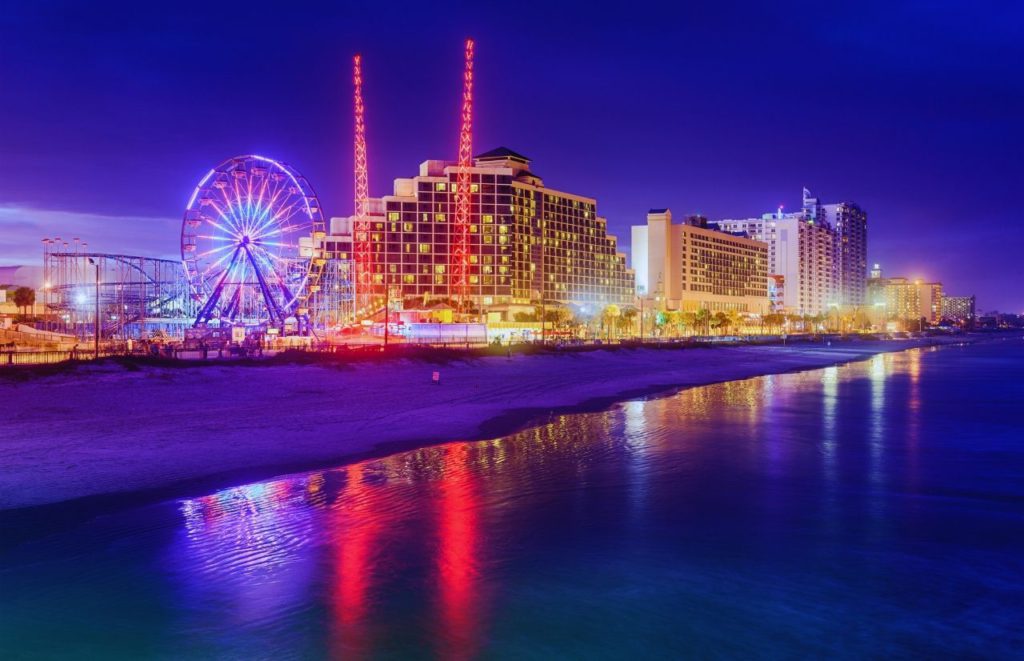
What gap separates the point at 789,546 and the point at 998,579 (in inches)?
131

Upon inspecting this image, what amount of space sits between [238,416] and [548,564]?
18523mm

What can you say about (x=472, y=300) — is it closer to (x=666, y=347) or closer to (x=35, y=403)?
(x=666, y=347)

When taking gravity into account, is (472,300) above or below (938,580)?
above

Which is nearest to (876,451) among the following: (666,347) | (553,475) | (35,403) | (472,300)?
(553,475)

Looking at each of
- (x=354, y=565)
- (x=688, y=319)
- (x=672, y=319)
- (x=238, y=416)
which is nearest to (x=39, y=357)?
(x=238, y=416)

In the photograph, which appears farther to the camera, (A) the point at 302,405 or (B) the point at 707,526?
(A) the point at 302,405

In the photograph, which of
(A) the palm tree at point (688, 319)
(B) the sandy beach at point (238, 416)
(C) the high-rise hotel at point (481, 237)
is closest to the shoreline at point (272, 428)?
(B) the sandy beach at point (238, 416)

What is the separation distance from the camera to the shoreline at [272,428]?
16750 mm

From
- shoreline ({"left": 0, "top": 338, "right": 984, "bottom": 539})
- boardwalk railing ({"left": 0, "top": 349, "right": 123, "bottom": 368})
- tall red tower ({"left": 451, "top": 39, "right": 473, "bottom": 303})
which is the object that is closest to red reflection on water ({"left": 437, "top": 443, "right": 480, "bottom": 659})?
shoreline ({"left": 0, "top": 338, "right": 984, "bottom": 539})

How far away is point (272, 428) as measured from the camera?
2552cm

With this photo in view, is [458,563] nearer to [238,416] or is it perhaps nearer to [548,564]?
[548,564]

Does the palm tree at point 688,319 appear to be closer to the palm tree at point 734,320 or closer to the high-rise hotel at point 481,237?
the high-rise hotel at point 481,237

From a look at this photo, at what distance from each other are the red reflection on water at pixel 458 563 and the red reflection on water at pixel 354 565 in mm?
1146

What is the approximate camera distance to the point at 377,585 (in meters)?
11.8
